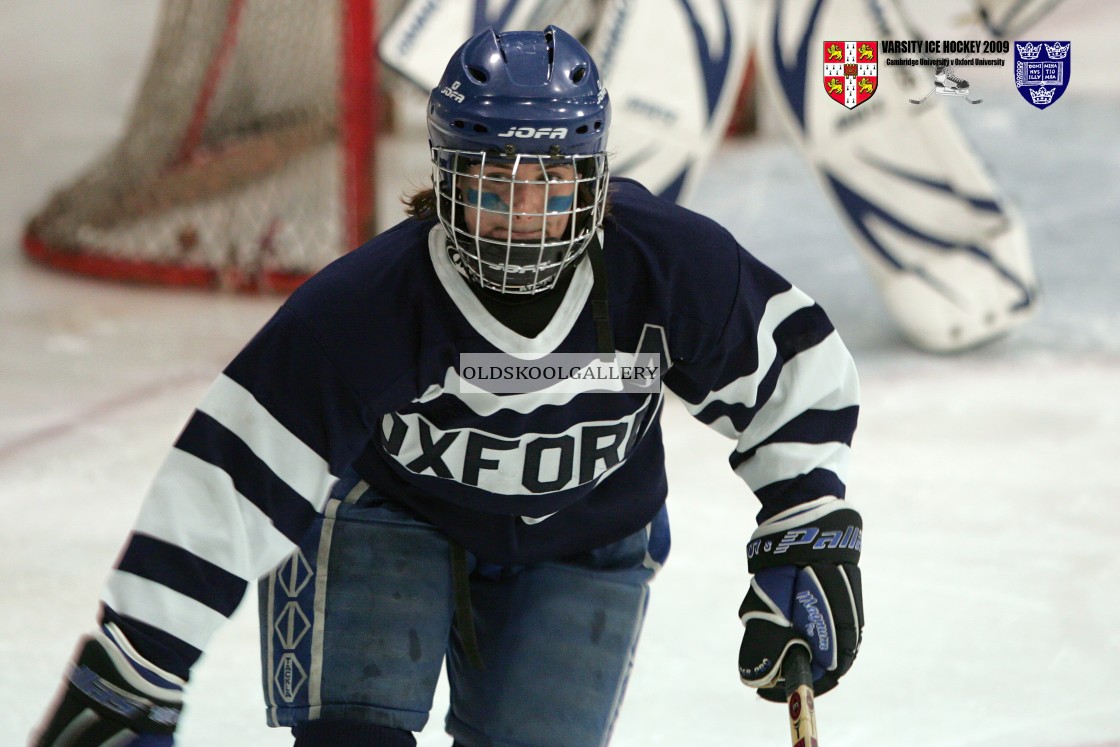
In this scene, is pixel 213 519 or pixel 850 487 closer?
pixel 213 519

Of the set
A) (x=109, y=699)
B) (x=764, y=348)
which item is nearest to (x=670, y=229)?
(x=764, y=348)

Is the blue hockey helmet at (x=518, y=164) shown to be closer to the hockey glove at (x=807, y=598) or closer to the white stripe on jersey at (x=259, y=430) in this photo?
the white stripe on jersey at (x=259, y=430)

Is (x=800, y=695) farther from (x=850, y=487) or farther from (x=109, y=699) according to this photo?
Answer: (x=850, y=487)

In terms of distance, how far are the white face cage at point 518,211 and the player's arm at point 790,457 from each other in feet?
0.65

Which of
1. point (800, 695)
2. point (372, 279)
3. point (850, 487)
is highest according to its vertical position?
point (372, 279)

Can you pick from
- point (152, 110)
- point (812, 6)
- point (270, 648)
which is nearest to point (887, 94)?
point (812, 6)

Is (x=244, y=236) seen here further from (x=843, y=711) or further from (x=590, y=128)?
(x=590, y=128)

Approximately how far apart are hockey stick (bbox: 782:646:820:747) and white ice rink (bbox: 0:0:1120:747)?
550 mm

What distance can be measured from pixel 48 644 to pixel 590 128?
4.33 ft

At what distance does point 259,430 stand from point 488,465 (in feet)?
0.74

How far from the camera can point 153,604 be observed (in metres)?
1.15

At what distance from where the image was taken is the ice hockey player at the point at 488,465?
3.84 feet

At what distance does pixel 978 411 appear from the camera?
309cm

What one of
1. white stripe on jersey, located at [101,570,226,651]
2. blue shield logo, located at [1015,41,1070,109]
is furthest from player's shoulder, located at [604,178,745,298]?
blue shield logo, located at [1015,41,1070,109]
